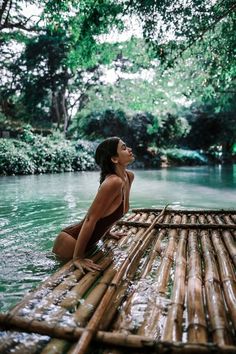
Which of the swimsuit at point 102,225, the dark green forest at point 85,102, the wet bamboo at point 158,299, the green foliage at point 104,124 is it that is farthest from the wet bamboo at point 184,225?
the green foliage at point 104,124

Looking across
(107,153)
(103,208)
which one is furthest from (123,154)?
(103,208)

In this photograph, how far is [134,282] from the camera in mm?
2188

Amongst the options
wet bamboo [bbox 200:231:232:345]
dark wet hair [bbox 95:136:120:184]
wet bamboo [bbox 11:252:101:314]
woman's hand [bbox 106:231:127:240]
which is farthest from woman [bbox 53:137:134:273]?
wet bamboo [bbox 200:231:232:345]

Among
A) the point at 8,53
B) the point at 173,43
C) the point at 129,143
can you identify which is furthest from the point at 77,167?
the point at 173,43

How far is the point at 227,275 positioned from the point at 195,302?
509mm

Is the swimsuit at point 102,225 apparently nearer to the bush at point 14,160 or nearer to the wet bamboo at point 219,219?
the wet bamboo at point 219,219

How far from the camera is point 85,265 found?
2457 mm

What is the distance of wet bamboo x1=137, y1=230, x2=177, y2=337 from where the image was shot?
1547mm

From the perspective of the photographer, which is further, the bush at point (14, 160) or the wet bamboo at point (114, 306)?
the bush at point (14, 160)

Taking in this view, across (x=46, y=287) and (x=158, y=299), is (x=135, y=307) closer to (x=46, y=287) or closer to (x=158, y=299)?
(x=158, y=299)

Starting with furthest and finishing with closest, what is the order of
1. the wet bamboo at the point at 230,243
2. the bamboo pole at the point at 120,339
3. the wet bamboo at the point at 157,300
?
the wet bamboo at the point at 230,243 < the wet bamboo at the point at 157,300 < the bamboo pole at the point at 120,339

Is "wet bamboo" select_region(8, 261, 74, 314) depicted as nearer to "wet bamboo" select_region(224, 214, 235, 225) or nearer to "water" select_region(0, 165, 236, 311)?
"water" select_region(0, 165, 236, 311)

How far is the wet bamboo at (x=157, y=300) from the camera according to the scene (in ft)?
5.08

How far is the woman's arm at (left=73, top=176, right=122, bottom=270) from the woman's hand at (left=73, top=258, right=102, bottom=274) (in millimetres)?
33
